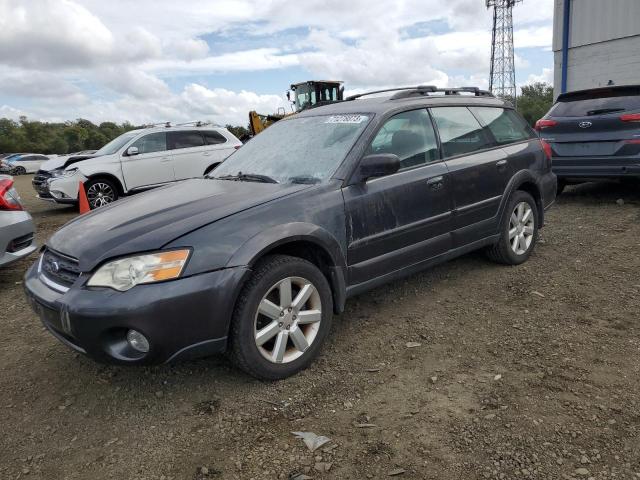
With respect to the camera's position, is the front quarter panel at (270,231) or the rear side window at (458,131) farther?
the rear side window at (458,131)

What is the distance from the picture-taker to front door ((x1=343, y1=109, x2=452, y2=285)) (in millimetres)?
3248

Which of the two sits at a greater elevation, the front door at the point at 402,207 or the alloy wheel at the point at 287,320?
the front door at the point at 402,207

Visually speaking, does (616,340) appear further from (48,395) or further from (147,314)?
(48,395)


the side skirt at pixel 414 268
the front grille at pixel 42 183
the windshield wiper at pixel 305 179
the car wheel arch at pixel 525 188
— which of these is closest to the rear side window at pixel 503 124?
the car wheel arch at pixel 525 188

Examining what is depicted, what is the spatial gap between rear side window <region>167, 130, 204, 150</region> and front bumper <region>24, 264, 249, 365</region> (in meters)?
7.97

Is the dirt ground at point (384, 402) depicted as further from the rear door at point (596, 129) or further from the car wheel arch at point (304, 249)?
the rear door at point (596, 129)

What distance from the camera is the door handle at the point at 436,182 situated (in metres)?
3.69

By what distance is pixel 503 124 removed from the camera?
4.68m

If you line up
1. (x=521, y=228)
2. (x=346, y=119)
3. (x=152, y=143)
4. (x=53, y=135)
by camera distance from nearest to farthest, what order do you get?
(x=346, y=119) → (x=521, y=228) → (x=152, y=143) → (x=53, y=135)

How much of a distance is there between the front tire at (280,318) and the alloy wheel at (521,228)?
93.5 inches

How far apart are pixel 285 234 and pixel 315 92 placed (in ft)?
52.2

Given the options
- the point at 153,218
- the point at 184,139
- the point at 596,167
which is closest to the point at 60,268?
the point at 153,218

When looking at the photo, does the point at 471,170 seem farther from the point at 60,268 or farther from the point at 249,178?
the point at 60,268

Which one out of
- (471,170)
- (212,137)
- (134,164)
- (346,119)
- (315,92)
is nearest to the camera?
(346,119)
